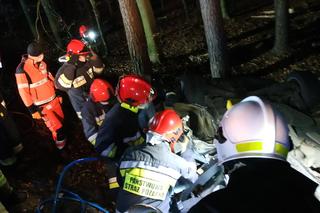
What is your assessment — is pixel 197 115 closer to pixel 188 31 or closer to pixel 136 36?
pixel 136 36

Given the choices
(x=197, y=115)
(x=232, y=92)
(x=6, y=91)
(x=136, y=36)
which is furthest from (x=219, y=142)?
(x=6, y=91)

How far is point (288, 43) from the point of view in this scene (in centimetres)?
907

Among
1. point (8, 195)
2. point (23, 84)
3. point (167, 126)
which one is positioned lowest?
point (8, 195)

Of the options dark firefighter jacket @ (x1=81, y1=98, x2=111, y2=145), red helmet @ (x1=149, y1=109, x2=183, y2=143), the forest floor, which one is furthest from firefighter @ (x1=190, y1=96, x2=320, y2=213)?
the forest floor

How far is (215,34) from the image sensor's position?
6.67m

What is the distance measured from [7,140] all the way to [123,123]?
2.58m

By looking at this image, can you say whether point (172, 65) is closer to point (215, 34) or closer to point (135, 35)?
point (135, 35)

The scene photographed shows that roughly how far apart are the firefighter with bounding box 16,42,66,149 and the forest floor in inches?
22.8

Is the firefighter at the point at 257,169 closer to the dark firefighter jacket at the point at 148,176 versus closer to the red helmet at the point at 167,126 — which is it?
the dark firefighter jacket at the point at 148,176

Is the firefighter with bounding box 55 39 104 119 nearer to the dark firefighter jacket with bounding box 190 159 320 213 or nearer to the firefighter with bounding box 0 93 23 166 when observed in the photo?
the firefighter with bounding box 0 93 23 166

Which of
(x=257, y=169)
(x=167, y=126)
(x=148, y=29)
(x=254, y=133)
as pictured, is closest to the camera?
(x=257, y=169)

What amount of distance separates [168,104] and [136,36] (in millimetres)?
2869

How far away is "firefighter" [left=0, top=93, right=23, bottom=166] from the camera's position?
17.9 ft

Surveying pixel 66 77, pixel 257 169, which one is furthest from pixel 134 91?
pixel 257 169
